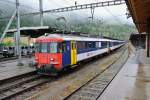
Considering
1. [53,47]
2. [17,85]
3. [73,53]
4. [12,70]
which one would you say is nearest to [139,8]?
[73,53]

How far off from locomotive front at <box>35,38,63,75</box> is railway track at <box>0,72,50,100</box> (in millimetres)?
746

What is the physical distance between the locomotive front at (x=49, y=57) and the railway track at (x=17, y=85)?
746mm

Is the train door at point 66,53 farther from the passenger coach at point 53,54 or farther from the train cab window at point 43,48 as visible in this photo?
the train cab window at point 43,48

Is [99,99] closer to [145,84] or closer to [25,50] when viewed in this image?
[145,84]

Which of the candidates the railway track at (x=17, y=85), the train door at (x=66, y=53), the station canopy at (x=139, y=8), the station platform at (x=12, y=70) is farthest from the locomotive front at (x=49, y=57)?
the station canopy at (x=139, y=8)

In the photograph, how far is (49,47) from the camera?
17.0 metres

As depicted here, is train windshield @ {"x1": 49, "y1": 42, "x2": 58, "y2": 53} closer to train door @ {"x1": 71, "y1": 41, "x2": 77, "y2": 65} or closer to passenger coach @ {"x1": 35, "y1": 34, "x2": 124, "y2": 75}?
passenger coach @ {"x1": 35, "y1": 34, "x2": 124, "y2": 75}

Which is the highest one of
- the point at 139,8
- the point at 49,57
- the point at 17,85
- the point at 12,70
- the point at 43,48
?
the point at 139,8

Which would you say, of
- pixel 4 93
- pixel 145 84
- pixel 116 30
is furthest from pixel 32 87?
pixel 116 30

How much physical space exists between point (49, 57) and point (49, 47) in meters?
0.68

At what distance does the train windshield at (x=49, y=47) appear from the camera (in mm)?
16719

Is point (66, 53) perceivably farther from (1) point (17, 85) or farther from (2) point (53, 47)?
(1) point (17, 85)

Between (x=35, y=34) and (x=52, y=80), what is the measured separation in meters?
8.69

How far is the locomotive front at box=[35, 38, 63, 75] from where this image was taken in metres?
16.5
